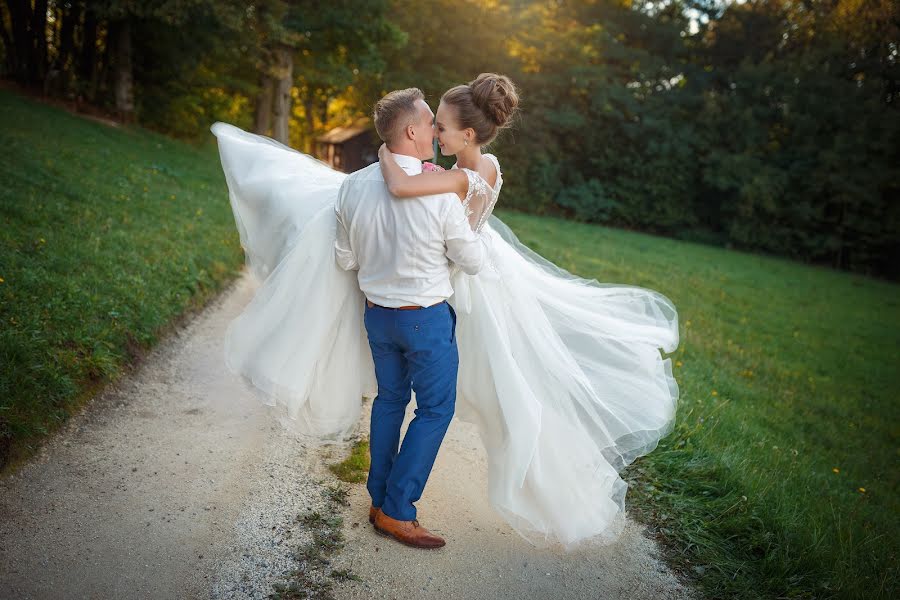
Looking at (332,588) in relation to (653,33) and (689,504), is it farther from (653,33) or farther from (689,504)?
(653,33)

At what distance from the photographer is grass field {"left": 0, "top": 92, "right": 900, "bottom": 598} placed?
3807 millimetres

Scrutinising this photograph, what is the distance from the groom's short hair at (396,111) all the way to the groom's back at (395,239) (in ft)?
0.65

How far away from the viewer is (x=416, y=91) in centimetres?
296

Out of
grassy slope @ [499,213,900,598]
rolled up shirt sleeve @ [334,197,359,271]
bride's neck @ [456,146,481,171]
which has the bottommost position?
grassy slope @ [499,213,900,598]

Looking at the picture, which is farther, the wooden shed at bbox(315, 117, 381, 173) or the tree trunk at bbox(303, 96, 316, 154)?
the tree trunk at bbox(303, 96, 316, 154)

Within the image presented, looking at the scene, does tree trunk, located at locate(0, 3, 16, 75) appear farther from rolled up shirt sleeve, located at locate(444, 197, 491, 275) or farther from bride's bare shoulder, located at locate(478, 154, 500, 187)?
rolled up shirt sleeve, located at locate(444, 197, 491, 275)

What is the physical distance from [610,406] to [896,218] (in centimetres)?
2668

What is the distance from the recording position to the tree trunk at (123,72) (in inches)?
823

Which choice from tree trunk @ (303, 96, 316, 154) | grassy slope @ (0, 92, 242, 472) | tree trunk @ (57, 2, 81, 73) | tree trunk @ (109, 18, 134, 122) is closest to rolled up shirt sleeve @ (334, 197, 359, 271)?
grassy slope @ (0, 92, 242, 472)

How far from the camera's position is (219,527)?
132 inches

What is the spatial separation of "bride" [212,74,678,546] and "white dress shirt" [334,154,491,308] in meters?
0.20

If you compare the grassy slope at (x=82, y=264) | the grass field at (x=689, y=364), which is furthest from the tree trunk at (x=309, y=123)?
the grassy slope at (x=82, y=264)

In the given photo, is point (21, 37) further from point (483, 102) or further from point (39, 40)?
point (483, 102)

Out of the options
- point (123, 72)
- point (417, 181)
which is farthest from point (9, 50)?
point (417, 181)
